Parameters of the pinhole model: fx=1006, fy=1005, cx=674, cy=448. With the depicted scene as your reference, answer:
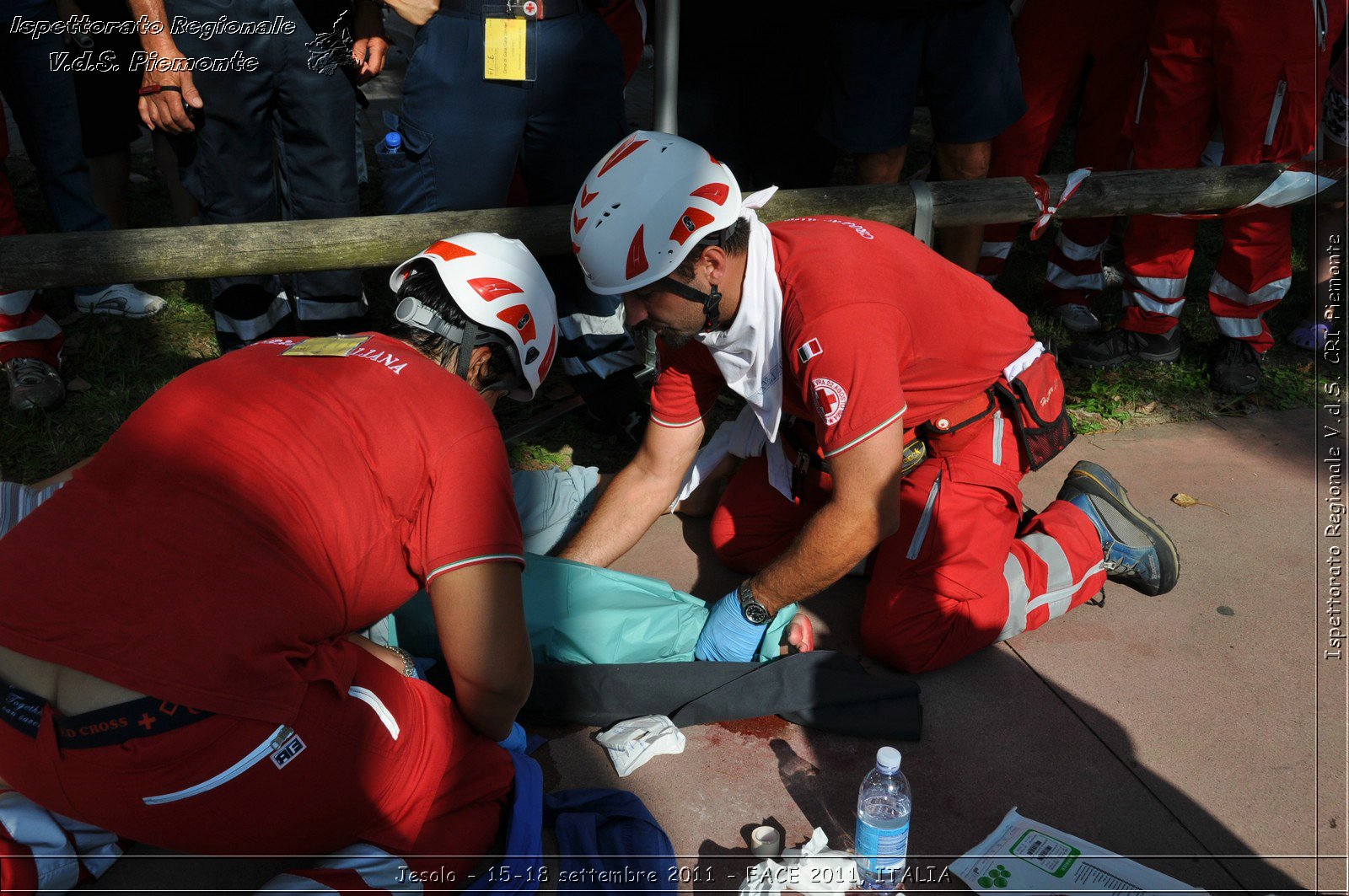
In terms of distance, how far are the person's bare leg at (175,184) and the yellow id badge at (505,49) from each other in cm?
217

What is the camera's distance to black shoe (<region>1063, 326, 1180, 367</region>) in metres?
4.80

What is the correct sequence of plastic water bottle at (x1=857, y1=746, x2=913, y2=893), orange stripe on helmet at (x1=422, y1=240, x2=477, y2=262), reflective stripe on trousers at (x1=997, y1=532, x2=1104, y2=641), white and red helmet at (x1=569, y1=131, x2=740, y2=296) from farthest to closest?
1. reflective stripe on trousers at (x1=997, y1=532, x2=1104, y2=641)
2. white and red helmet at (x1=569, y1=131, x2=740, y2=296)
3. orange stripe on helmet at (x1=422, y1=240, x2=477, y2=262)
4. plastic water bottle at (x1=857, y1=746, x2=913, y2=893)

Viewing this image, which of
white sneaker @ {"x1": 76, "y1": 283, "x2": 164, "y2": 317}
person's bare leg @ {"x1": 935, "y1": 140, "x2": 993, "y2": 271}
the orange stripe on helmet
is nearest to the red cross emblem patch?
the orange stripe on helmet

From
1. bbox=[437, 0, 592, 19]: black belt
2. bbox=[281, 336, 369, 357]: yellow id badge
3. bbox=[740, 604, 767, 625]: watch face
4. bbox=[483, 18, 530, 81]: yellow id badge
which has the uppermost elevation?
bbox=[437, 0, 592, 19]: black belt

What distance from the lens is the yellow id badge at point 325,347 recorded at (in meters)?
2.19

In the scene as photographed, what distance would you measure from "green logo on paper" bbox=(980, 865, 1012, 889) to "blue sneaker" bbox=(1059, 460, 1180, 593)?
1.32m

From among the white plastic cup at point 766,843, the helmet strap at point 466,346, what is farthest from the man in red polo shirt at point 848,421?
the white plastic cup at point 766,843

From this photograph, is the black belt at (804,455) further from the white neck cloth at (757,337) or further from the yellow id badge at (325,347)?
the yellow id badge at (325,347)

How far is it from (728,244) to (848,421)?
60 centimetres

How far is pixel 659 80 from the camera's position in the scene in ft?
12.7

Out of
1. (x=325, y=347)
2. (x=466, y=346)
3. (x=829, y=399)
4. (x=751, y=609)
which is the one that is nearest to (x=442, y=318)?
(x=466, y=346)

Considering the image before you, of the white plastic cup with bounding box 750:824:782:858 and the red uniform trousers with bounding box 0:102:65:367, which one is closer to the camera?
the white plastic cup with bounding box 750:824:782:858

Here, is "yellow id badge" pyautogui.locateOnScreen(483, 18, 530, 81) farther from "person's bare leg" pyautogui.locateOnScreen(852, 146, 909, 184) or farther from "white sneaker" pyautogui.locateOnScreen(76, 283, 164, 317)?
"white sneaker" pyautogui.locateOnScreen(76, 283, 164, 317)

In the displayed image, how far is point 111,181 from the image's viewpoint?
16.5ft
